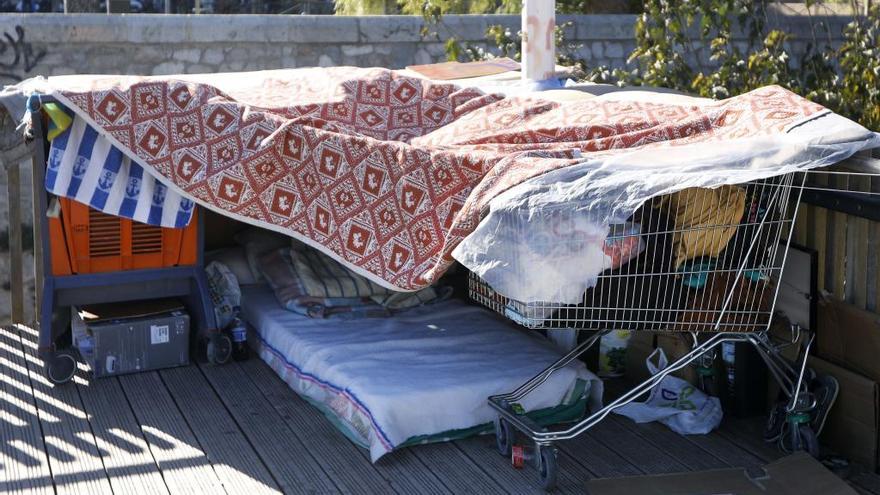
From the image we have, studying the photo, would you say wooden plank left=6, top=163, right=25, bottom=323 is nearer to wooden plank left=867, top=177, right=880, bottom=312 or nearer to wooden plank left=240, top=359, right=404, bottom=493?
wooden plank left=240, top=359, right=404, bottom=493

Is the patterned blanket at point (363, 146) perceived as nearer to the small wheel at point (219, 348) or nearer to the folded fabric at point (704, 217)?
the folded fabric at point (704, 217)

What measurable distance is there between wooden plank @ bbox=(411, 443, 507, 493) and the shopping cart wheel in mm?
130

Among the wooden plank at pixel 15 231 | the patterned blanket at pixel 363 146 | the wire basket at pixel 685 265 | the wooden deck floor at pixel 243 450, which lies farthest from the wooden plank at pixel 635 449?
the wooden plank at pixel 15 231

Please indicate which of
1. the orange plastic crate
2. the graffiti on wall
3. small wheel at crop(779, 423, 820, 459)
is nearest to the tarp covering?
the orange plastic crate

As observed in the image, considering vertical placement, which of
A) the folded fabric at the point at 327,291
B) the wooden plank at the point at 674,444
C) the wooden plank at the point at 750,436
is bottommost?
the wooden plank at the point at 674,444

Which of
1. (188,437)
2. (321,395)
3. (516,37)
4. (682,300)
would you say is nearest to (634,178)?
(682,300)

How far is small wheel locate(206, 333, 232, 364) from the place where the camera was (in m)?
4.92

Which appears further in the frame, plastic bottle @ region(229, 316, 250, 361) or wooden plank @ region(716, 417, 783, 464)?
plastic bottle @ region(229, 316, 250, 361)

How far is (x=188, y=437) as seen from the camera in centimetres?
419

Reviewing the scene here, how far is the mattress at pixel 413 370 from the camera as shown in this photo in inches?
161

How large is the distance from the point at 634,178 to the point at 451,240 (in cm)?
67

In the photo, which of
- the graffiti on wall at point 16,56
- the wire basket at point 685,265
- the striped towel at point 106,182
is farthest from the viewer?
the graffiti on wall at point 16,56

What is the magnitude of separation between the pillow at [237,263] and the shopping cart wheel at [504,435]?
195 cm

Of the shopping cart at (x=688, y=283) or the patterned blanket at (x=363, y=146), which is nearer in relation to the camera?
the shopping cart at (x=688, y=283)
